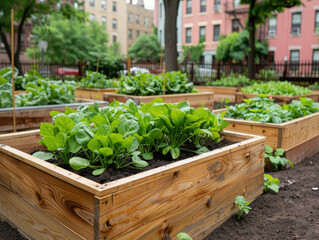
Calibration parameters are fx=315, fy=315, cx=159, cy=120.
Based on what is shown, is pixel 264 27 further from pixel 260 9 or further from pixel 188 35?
pixel 260 9

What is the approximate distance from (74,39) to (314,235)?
37.4 m

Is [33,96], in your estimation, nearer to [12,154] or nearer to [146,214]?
[12,154]

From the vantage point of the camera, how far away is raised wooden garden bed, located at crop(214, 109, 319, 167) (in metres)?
3.90

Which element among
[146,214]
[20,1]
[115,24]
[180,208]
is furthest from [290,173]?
[115,24]

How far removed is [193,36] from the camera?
40.8 meters

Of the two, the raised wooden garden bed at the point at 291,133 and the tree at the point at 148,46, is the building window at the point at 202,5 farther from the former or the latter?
the raised wooden garden bed at the point at 291,133

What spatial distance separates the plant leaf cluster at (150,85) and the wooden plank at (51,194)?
Result: 158 inches

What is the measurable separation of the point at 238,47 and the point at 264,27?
147 inches

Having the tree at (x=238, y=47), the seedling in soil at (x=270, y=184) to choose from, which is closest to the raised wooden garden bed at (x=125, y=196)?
the seedling in soil at (x=270, y=184)

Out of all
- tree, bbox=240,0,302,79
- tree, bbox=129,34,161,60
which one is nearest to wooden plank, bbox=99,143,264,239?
tree, bbox=240,0,302,79

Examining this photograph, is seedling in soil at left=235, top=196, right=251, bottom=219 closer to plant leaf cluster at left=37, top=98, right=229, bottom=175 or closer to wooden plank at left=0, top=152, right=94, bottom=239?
plant leaf cluster at left=37, top=98, right=229, bottom=175

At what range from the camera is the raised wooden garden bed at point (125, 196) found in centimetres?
169

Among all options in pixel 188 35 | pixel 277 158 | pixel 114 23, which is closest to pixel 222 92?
pixel 277 158

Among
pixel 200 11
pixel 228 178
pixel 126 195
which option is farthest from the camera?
pixel 200 11
